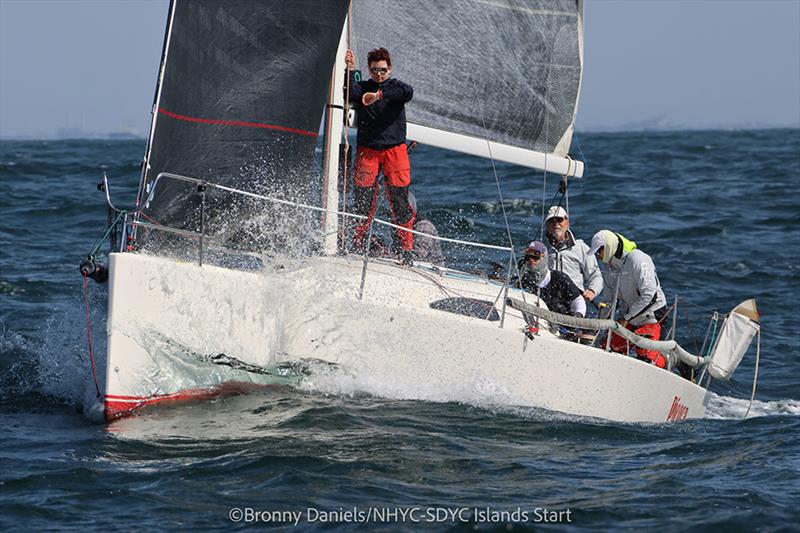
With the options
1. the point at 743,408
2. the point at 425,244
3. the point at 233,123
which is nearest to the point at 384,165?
the point at 425,244

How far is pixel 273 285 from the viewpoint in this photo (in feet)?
A: 23.4

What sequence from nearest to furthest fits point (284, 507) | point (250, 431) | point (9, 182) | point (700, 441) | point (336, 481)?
1. point (284, 507)
2. point (336, 481)
3. point (250, 431)
4. point (700, 441)
5. point (9, 182)

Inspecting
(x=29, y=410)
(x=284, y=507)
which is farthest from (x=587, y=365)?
(x=29, y=410)

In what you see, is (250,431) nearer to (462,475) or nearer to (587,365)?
(462,475)

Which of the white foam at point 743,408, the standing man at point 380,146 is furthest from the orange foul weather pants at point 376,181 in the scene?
the white foam at point 743,408

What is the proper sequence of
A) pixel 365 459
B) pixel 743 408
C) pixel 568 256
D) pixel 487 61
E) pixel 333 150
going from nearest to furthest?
pixel 365 459, pixel 333 150, pixel 568 256, pixel 743 408, pixel 487 61

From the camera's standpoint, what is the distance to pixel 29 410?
23.6 feet

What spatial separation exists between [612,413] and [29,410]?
3.69 m

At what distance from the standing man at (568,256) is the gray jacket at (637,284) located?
0.60 feet

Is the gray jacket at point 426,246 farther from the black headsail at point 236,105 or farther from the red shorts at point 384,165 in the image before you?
the black headsail at point 236,105

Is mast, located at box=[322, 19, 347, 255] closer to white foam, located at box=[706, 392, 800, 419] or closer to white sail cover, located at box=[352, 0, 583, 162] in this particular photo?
white sail cover, located at box=[352, 0, 583, 162]

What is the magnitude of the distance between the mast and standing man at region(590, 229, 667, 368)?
72.4 inches

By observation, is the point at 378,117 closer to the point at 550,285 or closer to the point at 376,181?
the point at 376,181

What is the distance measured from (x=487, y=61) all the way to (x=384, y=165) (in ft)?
5.22
